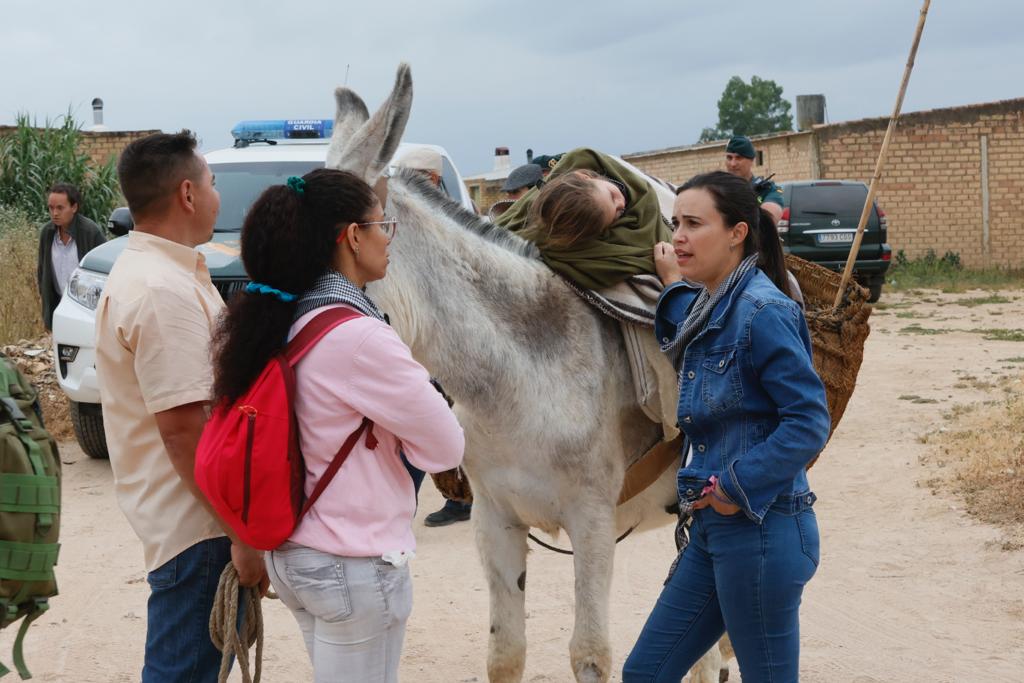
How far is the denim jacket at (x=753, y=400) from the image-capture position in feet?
9.41

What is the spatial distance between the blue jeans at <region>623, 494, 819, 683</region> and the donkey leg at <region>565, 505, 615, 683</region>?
2.22ft

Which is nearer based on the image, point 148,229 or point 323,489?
point 323,489

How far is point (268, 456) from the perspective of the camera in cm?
245

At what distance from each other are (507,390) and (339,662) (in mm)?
1394

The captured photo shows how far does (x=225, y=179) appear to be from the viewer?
8547mm

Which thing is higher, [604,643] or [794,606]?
[794,606]

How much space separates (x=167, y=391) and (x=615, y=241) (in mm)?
1864

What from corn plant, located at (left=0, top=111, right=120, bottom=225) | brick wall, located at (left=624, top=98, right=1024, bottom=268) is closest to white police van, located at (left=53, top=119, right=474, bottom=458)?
corn plant, located at (left=0, top=111, right=120, bottom=225)

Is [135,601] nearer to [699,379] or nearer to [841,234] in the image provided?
[699,379]

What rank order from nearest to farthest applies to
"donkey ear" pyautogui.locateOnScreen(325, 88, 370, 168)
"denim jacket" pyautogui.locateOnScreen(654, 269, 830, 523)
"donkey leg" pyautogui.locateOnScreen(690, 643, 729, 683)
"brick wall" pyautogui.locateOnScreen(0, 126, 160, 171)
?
"denim jacket" pyautogui.locateOnScreen(654, 269, 830, 523), "donkey ear" pyautogui.locateOnScreen(325, 88, 370, 168), "donkey leg" pyautogui.locateOnScreen(690, 643, 729, 683), "brick wall" pyautogui.locateOnScreen(0, 126, 160, 171)

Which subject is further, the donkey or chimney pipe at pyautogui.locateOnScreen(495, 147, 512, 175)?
chimney pipe at pyautogui.locateOnScreen(495, 147, 512, 175)

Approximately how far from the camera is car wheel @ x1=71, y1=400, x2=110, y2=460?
28.6ft

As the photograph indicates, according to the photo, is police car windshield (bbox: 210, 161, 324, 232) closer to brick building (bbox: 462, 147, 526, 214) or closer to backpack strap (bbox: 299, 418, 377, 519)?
backpack strap (bbox: 299, 418, 377, 519)

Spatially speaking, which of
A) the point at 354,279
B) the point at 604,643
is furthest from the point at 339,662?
the point at 604,643
